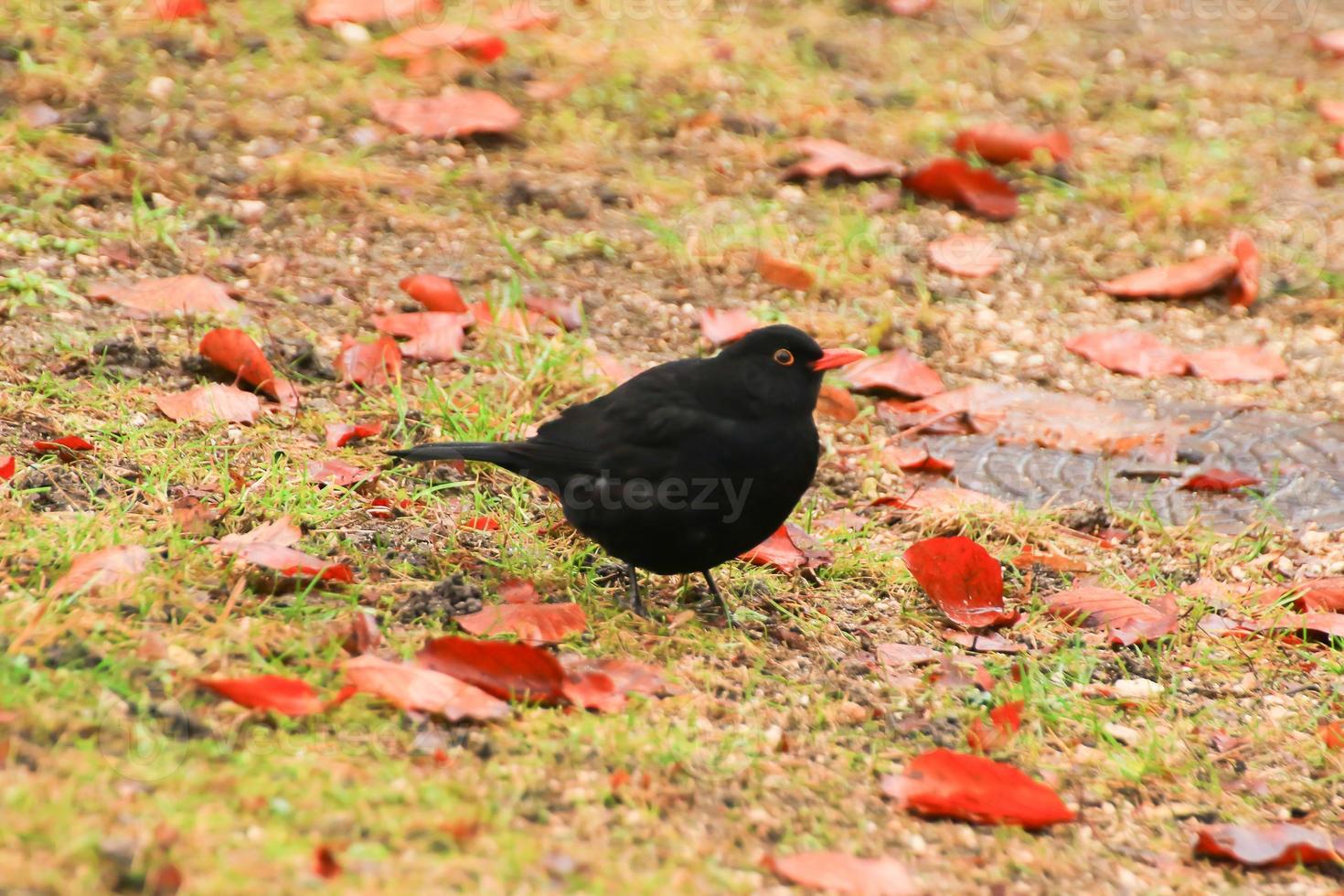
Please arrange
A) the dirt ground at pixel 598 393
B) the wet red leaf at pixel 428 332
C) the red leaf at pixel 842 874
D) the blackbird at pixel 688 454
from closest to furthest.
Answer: the red leaf at pixel 842 874, the dirt ground at pixel 598 393, the blackbird at pixel 688 454, the wet red leaf at pixel 428 332

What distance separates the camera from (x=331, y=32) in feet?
24.1

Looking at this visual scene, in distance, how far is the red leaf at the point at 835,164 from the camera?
6.88m

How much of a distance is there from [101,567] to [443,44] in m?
4.43

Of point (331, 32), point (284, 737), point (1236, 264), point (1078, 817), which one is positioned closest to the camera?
point (284, 737)

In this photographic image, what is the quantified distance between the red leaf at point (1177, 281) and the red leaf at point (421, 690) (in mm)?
4065

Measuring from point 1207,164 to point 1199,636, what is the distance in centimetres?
393

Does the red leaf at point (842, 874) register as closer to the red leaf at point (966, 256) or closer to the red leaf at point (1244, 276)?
the red leaf at point (966, 256)

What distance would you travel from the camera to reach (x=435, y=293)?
216 inches

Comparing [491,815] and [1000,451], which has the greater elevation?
[491,815]

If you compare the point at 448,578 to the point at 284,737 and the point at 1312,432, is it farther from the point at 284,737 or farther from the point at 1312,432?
the point at 1312,432

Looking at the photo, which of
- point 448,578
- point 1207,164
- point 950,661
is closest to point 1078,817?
point 950,661

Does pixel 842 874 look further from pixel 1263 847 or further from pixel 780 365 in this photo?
pixel 780 365

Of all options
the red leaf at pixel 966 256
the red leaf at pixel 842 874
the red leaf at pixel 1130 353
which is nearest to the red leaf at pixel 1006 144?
the red leaf at pixel 966 256

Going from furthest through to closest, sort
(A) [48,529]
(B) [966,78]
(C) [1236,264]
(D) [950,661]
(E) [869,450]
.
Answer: (B) [966,78], (C) [1236,264], (E) [869,450], (D) [950,661], (A) [48,529]
